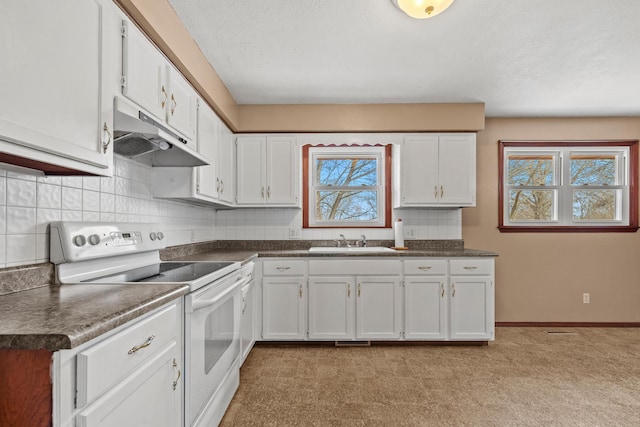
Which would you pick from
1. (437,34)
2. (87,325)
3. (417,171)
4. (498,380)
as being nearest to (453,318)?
(498,380)

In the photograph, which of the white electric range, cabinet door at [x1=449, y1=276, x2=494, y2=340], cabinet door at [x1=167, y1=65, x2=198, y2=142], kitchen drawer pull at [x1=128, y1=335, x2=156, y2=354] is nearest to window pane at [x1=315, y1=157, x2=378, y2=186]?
cabinet door at [x1=449, y1=276, x2=494, y2=340]

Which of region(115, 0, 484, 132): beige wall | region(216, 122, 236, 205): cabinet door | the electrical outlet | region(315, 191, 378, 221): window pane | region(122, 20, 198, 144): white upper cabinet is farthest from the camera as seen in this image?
region(315, 191, 378, 221): window pane

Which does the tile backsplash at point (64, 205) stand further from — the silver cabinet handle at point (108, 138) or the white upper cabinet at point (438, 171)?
the white upper cabinet at point (438, 171)

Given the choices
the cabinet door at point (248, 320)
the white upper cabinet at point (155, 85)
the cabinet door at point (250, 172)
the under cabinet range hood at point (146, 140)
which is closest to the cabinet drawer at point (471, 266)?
the cabinet door at point (248, 320)

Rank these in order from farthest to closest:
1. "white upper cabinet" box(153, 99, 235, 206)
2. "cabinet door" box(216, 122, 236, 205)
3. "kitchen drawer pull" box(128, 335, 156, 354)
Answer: "cabinet door" box(216, 122, 236, 205) < "white upper cabinet" box(153, 99, 235, 206) < "kitchen drawer pull" box(128, 335, 156, 354)

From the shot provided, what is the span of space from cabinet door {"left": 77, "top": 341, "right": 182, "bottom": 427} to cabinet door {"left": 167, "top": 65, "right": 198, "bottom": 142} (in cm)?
136

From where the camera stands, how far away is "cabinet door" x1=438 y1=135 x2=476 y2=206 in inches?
144

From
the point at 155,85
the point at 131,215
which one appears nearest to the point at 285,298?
the point at 131,215

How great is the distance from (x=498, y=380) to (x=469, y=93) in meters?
2.48

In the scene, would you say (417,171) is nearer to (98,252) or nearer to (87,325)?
(98,252)

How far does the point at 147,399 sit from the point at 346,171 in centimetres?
321

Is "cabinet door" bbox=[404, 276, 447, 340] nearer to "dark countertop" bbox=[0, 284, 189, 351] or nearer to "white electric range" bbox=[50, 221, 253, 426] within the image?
"white electric range" bbox=[50, 221, 253, 426]

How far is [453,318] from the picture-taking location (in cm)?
338

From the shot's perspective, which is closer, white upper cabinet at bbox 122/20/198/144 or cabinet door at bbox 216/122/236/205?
white upper cabinet at bbox 122/20/198/144
